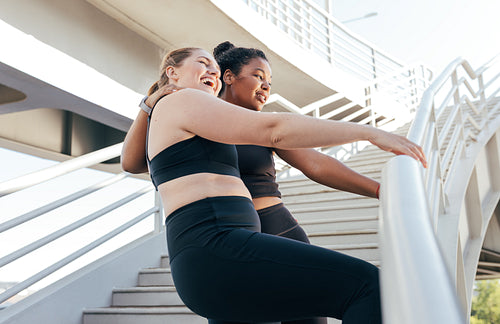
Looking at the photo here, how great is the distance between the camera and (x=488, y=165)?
207 inches

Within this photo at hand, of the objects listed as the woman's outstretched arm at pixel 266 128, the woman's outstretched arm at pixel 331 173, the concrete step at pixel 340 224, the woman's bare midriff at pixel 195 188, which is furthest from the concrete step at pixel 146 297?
the woman's outstretched arm at pixel 266 128

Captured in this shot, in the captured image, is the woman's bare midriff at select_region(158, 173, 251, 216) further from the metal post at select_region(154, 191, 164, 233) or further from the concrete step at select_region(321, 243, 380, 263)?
the metal post at select_region(154, 191, 164, 233)

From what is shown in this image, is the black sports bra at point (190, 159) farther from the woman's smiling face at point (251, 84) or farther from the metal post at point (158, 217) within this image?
the metal post at point (158, 217)

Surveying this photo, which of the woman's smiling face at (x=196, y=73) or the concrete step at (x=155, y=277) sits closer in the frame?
the woman's smiling face at (x=196, y=73)

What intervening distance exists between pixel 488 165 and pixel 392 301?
16.9ft

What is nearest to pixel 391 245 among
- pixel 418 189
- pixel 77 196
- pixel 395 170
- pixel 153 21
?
pixel 418 189

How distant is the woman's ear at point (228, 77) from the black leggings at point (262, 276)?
2.99ft

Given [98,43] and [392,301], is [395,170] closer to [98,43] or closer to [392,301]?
[392,301]

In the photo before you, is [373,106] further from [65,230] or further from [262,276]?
[262,276]

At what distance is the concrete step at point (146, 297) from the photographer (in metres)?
3.13

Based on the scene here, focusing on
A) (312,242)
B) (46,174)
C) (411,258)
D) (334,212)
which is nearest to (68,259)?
(46,174)

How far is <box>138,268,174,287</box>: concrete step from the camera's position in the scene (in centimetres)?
339

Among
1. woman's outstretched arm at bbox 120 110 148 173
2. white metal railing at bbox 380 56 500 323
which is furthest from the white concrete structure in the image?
woman's outstretched arm at bbox 120 110 148 173

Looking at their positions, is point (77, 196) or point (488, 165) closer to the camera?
point (77, 196)
